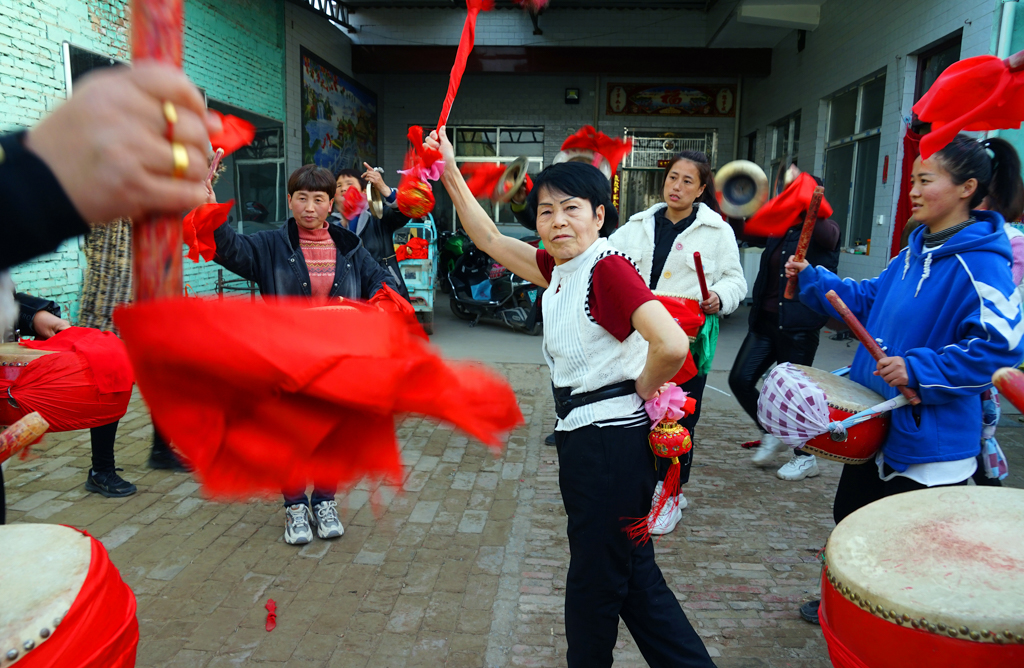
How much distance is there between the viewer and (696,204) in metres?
3.79

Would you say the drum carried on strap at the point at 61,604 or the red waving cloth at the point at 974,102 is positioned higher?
the red waving cloth at the point at 974,102

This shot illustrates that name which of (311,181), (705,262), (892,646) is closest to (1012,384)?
(892,646)

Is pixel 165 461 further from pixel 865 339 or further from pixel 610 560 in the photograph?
pixel 865 339

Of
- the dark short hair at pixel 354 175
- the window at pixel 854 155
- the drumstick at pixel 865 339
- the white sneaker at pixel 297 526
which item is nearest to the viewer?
the drumstick at pixel 865 339

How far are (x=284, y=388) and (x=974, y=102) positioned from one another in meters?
2.66

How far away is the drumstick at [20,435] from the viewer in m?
1.90

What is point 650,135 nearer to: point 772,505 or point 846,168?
point 846,168

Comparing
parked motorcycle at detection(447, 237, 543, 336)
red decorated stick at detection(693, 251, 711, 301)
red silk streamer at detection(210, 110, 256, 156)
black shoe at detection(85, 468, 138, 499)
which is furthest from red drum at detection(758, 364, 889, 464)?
parked motorcycle at detection(447, 237, 543, 336)

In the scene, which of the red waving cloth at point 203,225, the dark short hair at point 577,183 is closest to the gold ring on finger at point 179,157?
the dark short hair at point 577,183

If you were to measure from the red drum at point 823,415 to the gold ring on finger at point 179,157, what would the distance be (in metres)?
2.22

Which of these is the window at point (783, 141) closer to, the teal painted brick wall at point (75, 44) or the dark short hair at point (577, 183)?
the teal painted brick wall at point (75, 44)

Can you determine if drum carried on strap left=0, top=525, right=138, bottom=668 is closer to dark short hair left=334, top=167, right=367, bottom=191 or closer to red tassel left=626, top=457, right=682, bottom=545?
red tassel left=626, top=457, right=682, bottom=545

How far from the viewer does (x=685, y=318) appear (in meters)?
3.33

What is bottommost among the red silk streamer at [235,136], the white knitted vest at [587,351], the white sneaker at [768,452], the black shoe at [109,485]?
the black shoe at [109,485]
